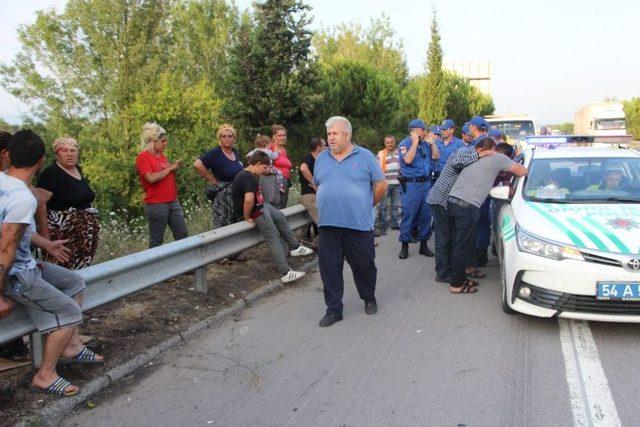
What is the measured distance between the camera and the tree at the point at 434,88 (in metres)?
28.3

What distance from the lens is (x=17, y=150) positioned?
362 cm

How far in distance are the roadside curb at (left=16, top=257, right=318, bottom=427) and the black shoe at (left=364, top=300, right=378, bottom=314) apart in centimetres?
123

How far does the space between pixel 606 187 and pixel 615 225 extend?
108 centimetres

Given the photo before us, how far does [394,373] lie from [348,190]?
71.0 inches

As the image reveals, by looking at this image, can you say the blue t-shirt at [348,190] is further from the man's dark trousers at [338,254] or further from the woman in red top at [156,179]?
the woman in red top at [156,179]

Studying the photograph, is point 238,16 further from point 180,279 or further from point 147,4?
point 180,279

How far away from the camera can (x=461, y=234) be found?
6238 millimetres

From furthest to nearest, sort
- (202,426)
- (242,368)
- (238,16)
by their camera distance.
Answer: (238,16) < (242,368) < (202,426)

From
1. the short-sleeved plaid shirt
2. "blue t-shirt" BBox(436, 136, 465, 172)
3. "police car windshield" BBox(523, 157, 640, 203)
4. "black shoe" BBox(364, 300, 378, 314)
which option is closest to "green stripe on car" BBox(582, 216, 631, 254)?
"police car windshield" BBox(523, 157, 640, 203)

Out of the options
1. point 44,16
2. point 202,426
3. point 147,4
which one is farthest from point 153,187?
point 44,16

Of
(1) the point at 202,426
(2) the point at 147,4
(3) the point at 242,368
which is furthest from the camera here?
(2) the point at 147,4

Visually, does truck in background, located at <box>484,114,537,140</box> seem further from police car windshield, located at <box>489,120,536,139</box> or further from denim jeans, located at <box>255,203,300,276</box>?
denim jeans, located at <box>255,203,300,276</box>

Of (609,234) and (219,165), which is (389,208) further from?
(609,234)

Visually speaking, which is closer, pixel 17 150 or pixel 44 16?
pixel 17 150
